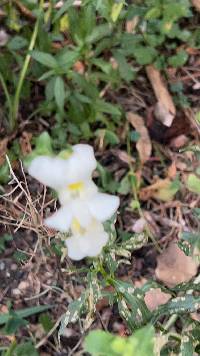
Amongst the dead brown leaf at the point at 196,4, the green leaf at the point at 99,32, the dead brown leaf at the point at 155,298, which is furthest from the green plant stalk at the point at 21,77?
the dead brown leaf at the point at 155,298

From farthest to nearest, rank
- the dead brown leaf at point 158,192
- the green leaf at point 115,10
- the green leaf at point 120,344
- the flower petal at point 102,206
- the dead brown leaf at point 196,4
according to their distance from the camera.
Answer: the dead brown leaf at point 196,4
the dead brown leaf at point 158,192
the green leaf at point 115,10
the flower petal at point 102,206
the green leaf at point 120,344

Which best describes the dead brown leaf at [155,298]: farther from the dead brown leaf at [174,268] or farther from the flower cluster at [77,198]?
the flower cluster at [77,198]

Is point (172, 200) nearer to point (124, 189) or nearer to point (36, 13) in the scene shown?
point (124, 189)

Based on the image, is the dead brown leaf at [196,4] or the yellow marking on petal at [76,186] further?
the dead brown leaf at [196,4]

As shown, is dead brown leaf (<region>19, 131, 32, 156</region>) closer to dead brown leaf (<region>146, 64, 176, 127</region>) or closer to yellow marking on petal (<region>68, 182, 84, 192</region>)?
dead brown leaf (<region>146, 64, 176, 127</region>)

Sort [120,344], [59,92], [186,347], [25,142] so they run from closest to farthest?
[120,344] < [186,347] < [59,92] < [25,142]

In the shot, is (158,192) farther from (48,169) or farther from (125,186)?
(48,169)

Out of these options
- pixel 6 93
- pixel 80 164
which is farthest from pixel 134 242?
pixel 6 93
